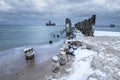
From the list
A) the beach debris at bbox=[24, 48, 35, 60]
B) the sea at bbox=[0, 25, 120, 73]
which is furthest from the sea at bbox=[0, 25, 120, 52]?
the beach debris at bbox=[24, 48, 35, 60]

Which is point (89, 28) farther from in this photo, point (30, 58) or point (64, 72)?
point (64, 72)

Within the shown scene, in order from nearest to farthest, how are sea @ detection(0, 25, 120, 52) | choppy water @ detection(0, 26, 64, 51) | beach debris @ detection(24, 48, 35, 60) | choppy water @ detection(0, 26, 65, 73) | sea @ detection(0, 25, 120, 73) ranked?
1. choppy water @ detection(0, 26, 65, 73)
2. sea @ detection(0, 25, 120, 73)
3. beach debris @ detection(24, 48, 35, 60)
4. sea @ detection(0, 25, 120, 52)
5. choppy water @ detection(0, 26, 64, 51)

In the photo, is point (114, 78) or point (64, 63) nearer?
point (114, 78)

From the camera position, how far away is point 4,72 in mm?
8336

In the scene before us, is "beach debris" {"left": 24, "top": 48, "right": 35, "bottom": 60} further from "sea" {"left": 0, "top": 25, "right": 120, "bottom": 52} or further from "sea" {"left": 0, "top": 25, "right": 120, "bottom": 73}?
"sea" {"left": 0, "top": 25, "right": 120, "bottom": 52}

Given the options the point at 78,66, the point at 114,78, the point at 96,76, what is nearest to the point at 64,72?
the point at 78,66

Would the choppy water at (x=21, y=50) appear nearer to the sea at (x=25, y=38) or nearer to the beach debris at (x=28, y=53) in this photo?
the sea at (x=25, y=38)

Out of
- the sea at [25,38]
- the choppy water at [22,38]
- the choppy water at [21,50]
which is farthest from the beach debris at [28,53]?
the choppy water at [22,38]

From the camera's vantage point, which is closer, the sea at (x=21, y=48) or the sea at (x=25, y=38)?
the sea at (x=21, y=48)

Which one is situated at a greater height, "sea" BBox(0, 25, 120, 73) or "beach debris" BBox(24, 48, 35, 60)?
"beach debris" BBox(24, 48, 35, 60)

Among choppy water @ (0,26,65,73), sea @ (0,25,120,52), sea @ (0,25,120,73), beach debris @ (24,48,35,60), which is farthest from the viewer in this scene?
sea @ (0,25,120,52)

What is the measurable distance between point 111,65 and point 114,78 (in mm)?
1630

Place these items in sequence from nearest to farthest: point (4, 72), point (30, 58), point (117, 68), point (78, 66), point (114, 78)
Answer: point (114, 78)
point (117, 68)
point (78, 66)
point (4, 72)
point (30, 58)

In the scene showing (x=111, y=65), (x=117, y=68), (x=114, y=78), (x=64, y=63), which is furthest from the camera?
(x=64, y=63)
